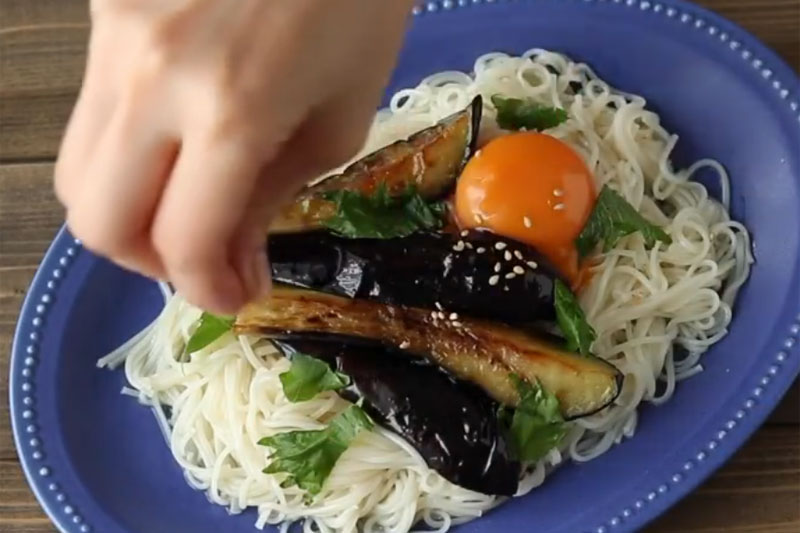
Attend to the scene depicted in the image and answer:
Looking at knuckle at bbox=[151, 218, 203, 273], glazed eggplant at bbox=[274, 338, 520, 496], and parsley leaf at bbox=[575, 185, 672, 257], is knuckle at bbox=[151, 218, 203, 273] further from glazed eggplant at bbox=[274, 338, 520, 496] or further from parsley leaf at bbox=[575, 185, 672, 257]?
parsley leaf at bbox=[575, 185, 672, 257]

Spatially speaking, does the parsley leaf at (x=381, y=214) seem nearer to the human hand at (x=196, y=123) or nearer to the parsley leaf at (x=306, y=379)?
the parsley leaf at (x=306, y=379)

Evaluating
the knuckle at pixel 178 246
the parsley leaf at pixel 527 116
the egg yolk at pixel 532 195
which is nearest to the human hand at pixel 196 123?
the knuckle at pixel 178 246

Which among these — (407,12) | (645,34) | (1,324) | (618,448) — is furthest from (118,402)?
(407,12)

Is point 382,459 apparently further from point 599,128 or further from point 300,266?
point 599,128

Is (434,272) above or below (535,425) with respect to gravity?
above

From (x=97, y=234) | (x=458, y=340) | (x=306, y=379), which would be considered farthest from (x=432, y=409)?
(x=97, y=234)

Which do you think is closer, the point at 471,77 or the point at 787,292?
the point at 787,292

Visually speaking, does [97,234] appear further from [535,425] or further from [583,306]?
[583,306]
